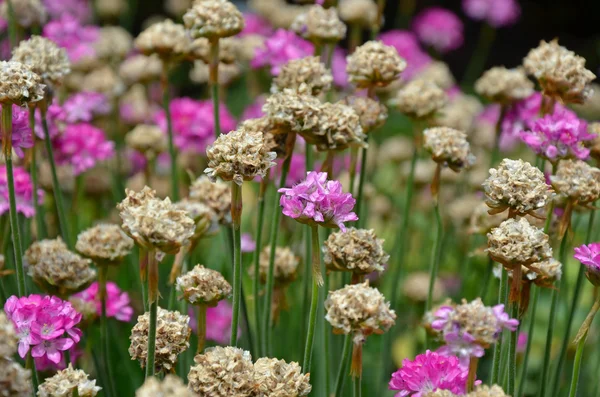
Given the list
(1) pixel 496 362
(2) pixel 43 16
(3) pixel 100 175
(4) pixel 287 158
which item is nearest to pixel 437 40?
(3) pixel 100 175

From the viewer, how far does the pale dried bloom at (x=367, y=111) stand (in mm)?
1224

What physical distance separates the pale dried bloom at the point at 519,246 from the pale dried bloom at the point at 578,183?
211 millimetres

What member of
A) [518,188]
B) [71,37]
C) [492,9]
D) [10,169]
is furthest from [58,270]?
[492,9]

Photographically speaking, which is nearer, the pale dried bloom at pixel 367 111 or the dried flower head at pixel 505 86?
the pale dried bloom at pixel 367 111

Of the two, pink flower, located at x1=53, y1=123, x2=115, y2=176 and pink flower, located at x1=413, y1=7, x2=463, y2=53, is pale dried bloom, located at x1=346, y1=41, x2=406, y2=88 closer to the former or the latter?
pink flower, located at x1=53, y1=123, x2=115, y2=176

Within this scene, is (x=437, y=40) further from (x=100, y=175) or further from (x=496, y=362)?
(x=496, y=362)

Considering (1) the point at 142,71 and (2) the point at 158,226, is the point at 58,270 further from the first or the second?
(1) the point at 142,71

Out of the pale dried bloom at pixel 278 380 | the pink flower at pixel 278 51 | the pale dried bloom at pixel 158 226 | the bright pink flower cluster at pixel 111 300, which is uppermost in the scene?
the pink flower at pixel 278 51

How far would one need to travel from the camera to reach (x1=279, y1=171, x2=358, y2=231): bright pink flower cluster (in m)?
0.89

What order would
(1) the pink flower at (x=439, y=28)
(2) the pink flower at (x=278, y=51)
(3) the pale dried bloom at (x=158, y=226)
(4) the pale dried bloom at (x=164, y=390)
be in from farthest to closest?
(1) the pink flower at (x=439, y=28), (2) the pink flower at (x=278, y=51), (3) the pale dried bloom at (x=158, y=226), (4) the pale dried bloom at (x=164, y=390)

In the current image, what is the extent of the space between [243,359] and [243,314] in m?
0.37

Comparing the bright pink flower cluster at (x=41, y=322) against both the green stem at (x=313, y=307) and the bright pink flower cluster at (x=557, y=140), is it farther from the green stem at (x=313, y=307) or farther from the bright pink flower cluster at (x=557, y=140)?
the bright pink flower cluster at (x=557, y=140)

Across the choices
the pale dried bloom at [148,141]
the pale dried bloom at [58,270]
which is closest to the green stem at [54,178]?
the pale dried bloom at [58,270]

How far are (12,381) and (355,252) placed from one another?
1.48 ft
